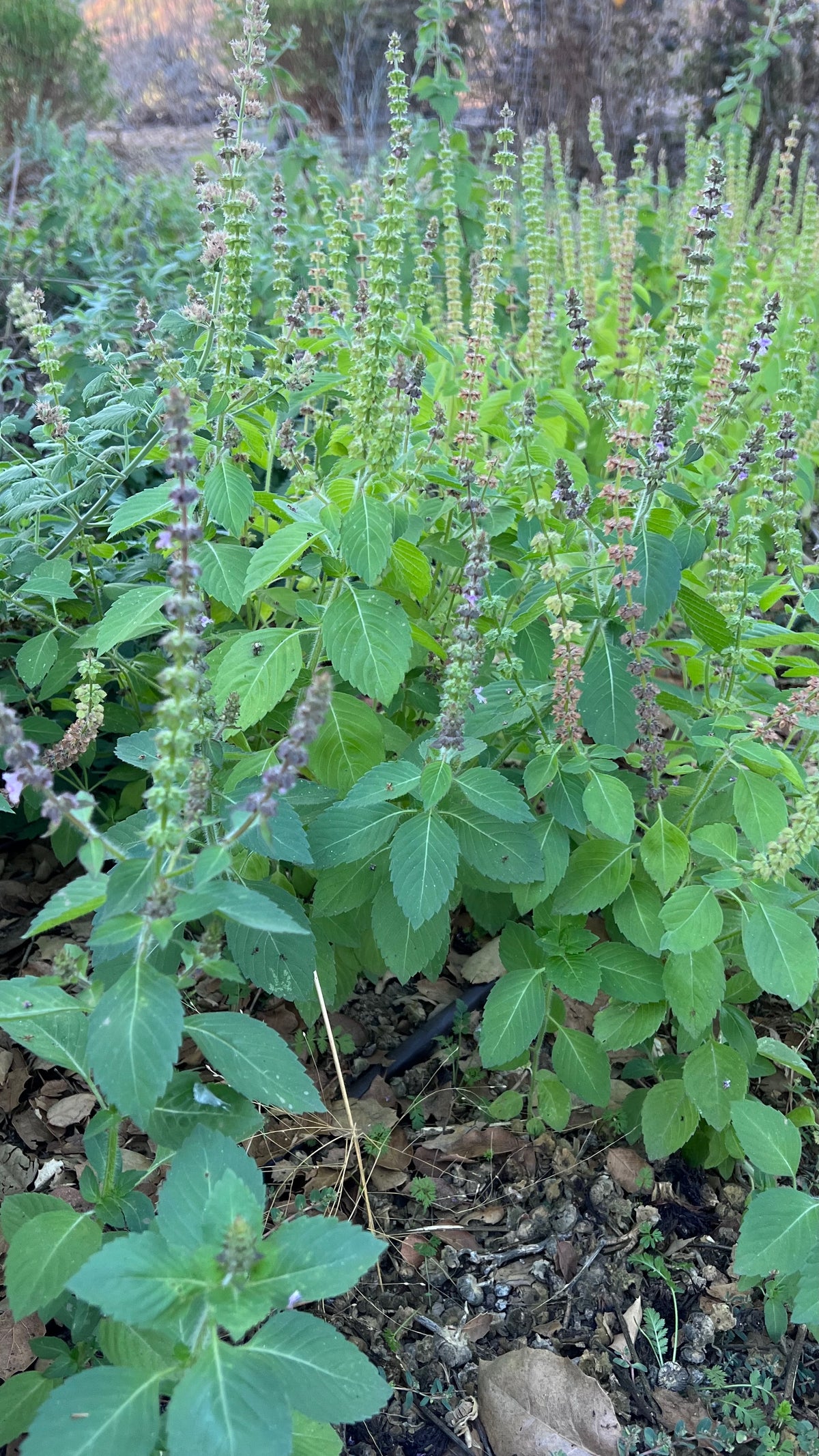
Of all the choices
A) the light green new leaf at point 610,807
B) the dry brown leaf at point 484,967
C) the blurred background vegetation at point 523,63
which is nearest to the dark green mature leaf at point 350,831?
the light green new leaf at point 610,807

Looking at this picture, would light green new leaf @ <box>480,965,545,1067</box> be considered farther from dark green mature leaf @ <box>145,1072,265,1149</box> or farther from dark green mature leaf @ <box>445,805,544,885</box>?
dark green mature leaf @ <box>145,1072,265,1149</box>

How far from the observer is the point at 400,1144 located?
8.00 feet

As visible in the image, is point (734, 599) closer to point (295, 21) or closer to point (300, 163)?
point (300, 163)

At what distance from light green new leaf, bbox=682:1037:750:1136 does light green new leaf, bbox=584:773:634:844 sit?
53 cm

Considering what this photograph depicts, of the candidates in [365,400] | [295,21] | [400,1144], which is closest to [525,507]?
[365,400]

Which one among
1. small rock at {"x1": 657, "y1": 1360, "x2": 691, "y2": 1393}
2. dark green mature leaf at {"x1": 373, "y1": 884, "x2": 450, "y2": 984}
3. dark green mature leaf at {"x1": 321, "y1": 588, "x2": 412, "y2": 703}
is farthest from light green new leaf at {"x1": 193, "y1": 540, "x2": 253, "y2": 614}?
small rock at {"x1": 657, "y1": 1360, "x2": 691, "y2": 1393}

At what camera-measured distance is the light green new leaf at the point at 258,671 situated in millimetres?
1954

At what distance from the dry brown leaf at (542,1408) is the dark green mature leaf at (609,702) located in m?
1.25

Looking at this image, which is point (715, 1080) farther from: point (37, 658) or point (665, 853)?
point (37, 658)

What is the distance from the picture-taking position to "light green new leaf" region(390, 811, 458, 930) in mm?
1804

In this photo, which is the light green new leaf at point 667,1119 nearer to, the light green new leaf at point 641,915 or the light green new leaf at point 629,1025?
the light green new leaf at point 629,1025

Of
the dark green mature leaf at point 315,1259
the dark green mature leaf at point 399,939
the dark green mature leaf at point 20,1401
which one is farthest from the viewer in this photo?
the dark green mature leaf at point 399,939

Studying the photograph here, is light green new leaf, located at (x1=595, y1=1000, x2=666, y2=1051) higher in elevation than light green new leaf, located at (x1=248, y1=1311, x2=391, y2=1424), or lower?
lower

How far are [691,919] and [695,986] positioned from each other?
188mm
